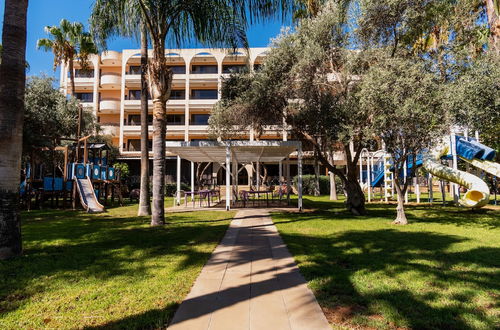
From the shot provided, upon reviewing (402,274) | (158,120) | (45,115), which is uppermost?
(45,115)

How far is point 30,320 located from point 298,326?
2685 mm

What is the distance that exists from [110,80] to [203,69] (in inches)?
475

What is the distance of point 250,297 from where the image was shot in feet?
12.2

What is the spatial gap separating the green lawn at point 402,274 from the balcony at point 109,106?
1455 inches

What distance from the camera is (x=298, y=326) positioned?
296 cm

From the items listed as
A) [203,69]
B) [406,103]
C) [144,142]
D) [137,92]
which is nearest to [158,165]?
[144,142]

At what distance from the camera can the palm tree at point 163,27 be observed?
343 inches

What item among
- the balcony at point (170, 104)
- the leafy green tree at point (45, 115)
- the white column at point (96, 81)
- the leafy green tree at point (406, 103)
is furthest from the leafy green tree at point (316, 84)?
the white column at point (96, 81)

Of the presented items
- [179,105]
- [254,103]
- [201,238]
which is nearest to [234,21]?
[254,103]

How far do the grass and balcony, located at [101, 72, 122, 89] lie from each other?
3623 centimetres

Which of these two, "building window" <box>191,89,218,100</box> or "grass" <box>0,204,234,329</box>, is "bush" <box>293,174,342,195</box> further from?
"grass" <box>0,204,234,329</box>

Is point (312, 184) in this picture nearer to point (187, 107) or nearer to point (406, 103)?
point (187, 107)

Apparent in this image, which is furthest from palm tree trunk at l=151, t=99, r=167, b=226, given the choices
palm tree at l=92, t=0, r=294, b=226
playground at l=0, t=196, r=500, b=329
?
playground at l=0, t=196, r=500, b=329

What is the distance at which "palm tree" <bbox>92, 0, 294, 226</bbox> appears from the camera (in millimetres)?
8719
